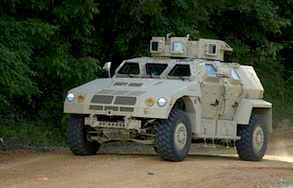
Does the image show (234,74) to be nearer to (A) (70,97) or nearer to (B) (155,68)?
(B) (155,68)

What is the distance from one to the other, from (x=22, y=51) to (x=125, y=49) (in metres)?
5.38

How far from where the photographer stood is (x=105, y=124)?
14922 mm

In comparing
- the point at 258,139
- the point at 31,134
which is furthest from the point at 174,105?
the point at 31,134

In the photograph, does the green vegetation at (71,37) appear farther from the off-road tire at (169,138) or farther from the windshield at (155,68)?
the off-road tire at (169,138)

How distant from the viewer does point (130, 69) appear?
16641mm

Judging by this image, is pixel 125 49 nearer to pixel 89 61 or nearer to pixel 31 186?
pixel 89 61

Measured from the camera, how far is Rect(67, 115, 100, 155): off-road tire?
50.8ft

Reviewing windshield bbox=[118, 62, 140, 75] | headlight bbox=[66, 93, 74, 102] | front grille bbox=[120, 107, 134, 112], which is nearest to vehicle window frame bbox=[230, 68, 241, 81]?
windshield bbox=[118, 62, 140, 75]

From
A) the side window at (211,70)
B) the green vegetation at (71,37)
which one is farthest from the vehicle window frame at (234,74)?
the green vegetation at (71,37)

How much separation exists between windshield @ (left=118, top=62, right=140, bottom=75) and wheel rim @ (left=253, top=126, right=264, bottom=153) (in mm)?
2838

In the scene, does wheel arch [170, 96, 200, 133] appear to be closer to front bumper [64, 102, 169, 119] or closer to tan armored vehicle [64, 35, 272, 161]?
tan armored vehicle [64, 35, 272, 161]

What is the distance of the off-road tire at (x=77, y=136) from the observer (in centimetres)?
1549

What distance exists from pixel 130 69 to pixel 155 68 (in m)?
0.55

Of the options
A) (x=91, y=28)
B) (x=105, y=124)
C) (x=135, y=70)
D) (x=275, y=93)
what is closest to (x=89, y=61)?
(x=91, y=28)
